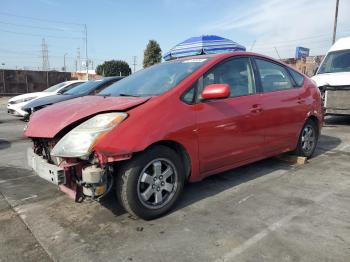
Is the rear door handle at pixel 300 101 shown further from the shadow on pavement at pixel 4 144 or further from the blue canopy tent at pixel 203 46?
the blue canopy tent at pixel 203 46

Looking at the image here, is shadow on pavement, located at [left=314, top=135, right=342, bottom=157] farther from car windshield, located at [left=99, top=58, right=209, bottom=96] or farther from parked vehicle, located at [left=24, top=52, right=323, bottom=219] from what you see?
car windshield, located at [left=99, top=58, right=209, bottom=96]

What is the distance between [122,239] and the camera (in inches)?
120

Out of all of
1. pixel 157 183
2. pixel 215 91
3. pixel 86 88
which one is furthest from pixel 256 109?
pixel 86 88

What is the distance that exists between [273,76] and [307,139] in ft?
4.64

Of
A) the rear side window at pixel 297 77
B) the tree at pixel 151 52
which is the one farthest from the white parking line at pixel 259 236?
the tree at pixel 151 52

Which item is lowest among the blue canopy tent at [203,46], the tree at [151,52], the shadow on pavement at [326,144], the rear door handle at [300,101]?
the shadow on pavement at [326,144]

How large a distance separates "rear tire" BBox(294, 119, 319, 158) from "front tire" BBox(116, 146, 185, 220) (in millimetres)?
2623

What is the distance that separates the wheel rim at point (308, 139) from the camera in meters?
5.53

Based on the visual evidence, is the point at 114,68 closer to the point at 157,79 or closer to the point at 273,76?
the point at 273,76

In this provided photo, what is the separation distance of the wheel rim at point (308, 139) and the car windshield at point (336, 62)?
4546 millimetres

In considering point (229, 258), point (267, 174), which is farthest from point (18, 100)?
point (229, 258)

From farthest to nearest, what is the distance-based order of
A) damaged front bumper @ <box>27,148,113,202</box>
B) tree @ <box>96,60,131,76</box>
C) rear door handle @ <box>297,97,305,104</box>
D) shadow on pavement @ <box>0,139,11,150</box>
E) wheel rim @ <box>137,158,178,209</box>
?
tree @ <box>96,60,131,76</box> < shadow on pavement @ <box>0,139,11,150</box> < rear door handle @ <box>297,97,305,104</box> < wheel rim @ <box>137,158,178,209</box> < damaged front bumper @ <box>27,148,113,202</box>

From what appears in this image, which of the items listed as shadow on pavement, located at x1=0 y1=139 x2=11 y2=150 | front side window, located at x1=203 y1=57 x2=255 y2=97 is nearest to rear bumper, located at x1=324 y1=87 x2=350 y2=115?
front side window, located at x1=203 y1=57 x2=255 y2=97

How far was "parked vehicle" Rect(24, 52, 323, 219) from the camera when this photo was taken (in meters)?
3.13
